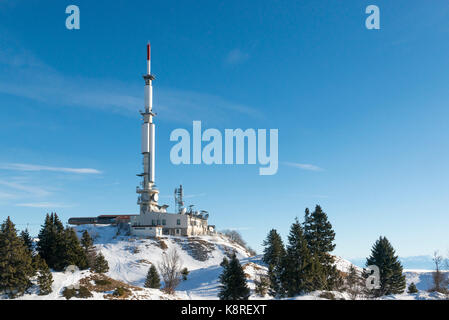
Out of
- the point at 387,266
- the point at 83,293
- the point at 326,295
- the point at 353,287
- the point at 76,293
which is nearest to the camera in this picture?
the point at 326,295

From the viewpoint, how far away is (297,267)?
1629 inches

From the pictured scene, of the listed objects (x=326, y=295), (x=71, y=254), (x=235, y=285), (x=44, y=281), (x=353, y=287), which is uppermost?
(x=71, y=254)

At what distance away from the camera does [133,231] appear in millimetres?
100000

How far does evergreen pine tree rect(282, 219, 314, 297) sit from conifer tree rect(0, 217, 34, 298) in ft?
94.2

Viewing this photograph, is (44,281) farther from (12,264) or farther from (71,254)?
(71,254)

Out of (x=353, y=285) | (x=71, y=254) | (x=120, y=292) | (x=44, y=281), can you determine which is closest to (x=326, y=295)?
(x=353, y=285)

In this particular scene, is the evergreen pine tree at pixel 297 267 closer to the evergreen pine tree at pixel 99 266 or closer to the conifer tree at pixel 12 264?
→ the conifer tree at pixel 12 264

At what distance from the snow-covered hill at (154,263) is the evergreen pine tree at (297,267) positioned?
4.83 meters

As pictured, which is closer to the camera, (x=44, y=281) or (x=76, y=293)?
(x=44, y=281)

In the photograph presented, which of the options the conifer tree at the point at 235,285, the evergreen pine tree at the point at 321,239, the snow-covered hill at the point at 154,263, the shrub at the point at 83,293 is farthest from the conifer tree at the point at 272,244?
the shrub at the point at 83,293

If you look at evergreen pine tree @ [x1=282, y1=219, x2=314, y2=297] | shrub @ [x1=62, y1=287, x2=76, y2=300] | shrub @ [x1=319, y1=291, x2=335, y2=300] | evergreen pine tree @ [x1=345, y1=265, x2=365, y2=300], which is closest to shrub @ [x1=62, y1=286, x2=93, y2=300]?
shrub @ [x1=62, y1=287, x2=76, y2=300]

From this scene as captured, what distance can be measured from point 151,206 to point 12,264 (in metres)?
72.1

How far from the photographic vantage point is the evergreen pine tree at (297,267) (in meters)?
40.8
